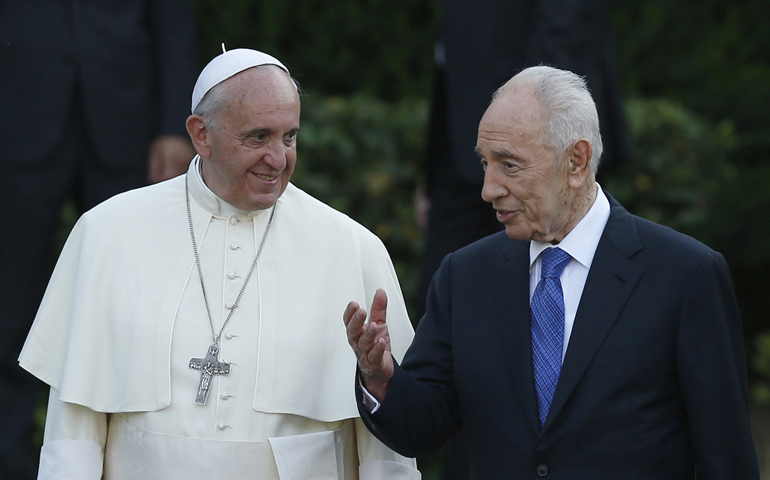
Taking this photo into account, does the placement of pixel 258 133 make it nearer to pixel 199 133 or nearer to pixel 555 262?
pixel 199 133

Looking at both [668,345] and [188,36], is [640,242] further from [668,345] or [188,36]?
[188,36]

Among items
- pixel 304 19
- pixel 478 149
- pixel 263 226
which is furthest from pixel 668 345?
pixel 304 19

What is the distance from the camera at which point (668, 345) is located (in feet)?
10.1

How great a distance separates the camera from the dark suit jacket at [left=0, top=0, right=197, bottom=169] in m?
4.79

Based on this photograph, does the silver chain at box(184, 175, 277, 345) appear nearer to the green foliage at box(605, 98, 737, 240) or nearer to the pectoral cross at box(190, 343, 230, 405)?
the pectoral cross at box(190, 343, 230, 405)

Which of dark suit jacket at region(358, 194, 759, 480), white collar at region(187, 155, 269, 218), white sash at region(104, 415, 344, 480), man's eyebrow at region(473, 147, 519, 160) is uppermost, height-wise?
man's eyebrow at region(473, 147, 519, 160)

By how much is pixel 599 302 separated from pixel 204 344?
3.76 feet

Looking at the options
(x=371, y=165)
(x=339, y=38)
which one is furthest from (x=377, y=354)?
(x=339, y=38)

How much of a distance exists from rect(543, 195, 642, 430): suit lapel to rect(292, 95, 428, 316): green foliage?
3.11 meters

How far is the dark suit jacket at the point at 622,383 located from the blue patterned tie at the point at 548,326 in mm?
30

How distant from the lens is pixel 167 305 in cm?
354

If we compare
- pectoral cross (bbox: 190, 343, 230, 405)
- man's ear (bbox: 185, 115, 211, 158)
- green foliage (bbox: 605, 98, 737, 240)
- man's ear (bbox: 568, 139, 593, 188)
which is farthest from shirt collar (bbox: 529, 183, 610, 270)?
A: green foliage (bbox: 605, 98, 737, 240)

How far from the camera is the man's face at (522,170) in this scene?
125 inches

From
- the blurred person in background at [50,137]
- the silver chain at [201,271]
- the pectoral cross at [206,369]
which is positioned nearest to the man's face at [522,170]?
the silver chain at [201,271]
